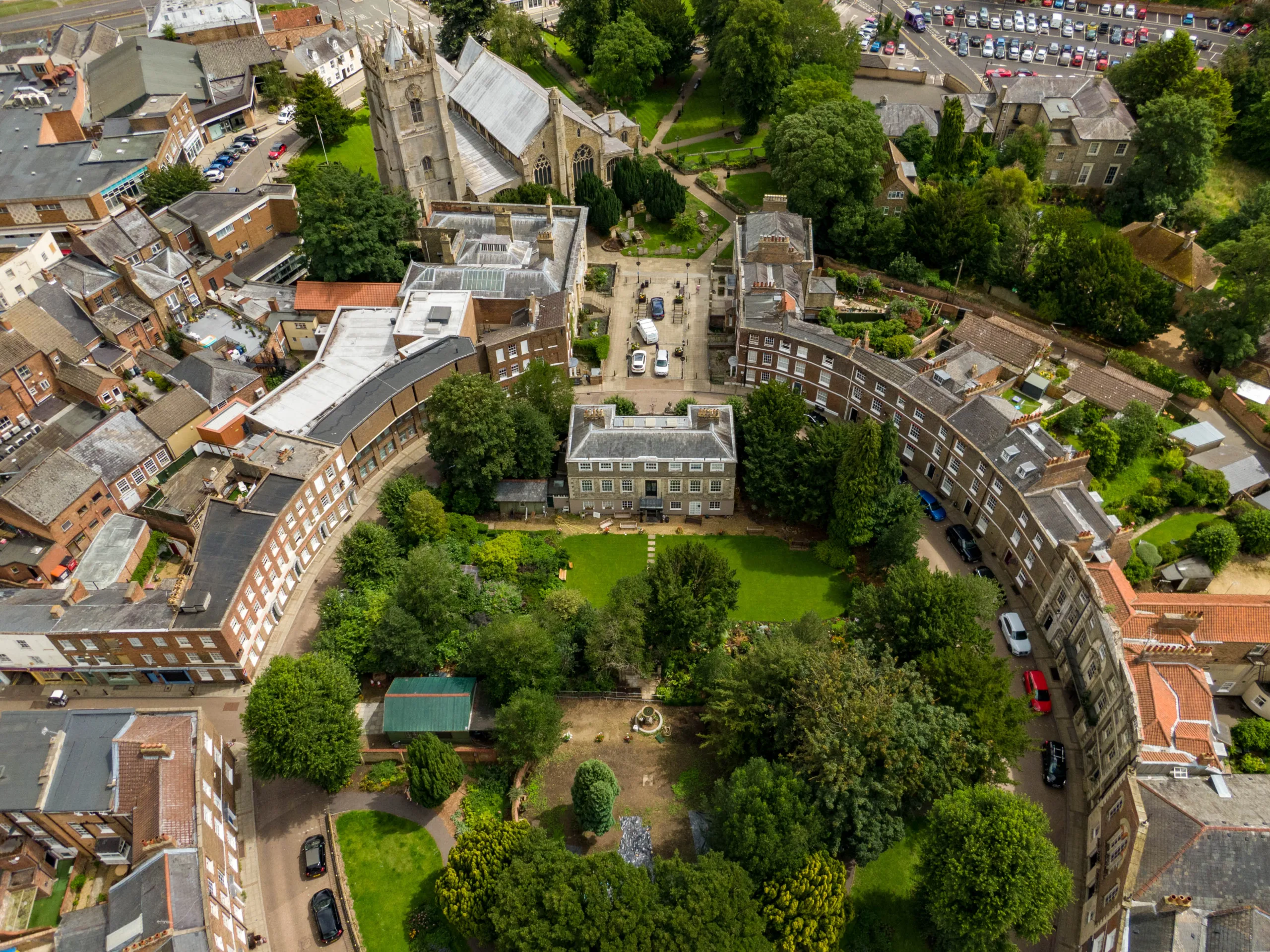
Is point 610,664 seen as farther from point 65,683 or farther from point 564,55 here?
point 564,55

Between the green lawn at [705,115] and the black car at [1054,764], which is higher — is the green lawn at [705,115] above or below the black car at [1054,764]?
above

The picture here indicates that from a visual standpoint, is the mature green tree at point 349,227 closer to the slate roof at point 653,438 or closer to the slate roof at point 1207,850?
the slate roof at point 653,438

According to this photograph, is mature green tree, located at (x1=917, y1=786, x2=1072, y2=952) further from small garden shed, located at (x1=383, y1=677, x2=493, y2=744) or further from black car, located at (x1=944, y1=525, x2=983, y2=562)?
small garden shed, located at (x1=383, y1=677, x2=493, y2=744)

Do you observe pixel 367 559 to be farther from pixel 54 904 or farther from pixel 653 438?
pixel 54 904

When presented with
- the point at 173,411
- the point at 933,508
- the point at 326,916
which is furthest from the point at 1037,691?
the point at 173,411

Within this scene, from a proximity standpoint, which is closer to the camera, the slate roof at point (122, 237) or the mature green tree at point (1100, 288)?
the mature green tree at point (1100, 288)

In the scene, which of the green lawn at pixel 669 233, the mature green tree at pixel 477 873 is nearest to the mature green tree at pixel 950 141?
the green lawn at pixel 669 233

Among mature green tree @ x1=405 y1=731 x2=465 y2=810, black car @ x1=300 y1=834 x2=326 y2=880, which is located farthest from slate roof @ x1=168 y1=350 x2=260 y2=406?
black car @ x1=300 y1=834 x2=326 y2=880
